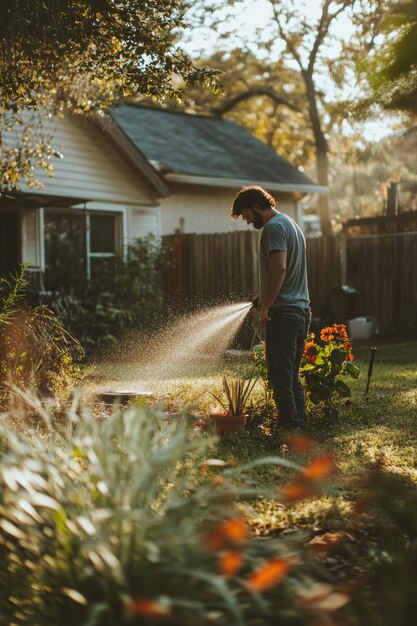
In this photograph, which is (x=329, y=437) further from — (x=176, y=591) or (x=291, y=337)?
(x=176, y=591)

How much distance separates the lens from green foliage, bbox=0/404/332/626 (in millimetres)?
2264

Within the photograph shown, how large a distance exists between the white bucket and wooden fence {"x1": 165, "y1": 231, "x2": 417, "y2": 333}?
1.55 feet

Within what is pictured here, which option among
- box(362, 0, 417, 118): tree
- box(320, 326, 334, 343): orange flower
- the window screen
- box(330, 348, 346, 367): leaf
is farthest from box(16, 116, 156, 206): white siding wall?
box(362, 0, 417, 118): tree

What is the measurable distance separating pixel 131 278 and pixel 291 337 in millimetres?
9115

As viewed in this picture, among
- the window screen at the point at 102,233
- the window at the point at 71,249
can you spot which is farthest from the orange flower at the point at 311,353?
the window screen at the point at 102,233

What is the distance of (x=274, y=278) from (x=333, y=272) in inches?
385

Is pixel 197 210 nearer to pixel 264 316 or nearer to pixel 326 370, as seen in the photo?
pixel 326 370

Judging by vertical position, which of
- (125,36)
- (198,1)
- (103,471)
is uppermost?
(198,1)

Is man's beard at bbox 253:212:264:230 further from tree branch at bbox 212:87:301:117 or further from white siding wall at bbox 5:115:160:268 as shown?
tree branch at bbox 212:87:301:117

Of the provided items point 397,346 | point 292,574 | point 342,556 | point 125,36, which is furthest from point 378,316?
point 292,574

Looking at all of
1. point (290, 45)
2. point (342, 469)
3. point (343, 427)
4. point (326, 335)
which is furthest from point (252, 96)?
point (342, 469)

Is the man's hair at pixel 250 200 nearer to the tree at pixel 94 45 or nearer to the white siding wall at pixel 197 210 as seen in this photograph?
the tree at pixel 94 45

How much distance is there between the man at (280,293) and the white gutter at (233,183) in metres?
11.0

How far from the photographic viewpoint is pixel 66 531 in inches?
98.8
